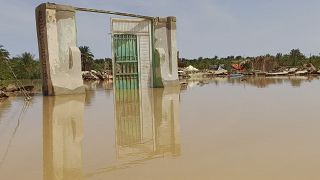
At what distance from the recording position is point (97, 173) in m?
4.50

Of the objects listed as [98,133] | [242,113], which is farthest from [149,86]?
[98,133]

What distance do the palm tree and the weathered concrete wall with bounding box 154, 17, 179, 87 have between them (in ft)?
115

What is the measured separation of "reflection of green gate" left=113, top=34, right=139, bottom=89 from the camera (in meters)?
21.5

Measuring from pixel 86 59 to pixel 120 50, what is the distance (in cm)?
3712

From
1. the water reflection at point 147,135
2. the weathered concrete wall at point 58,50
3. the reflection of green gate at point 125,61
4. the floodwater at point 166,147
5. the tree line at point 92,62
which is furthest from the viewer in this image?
the tree line at point 92,62

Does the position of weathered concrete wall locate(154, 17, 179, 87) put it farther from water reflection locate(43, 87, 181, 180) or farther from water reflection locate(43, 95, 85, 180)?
water reflection locate(43, 95, 85, 180)

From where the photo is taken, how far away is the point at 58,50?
59.3 feet

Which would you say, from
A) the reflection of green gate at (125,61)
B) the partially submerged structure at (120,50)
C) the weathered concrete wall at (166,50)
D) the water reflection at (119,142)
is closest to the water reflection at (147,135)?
the water reflection at (119,142)

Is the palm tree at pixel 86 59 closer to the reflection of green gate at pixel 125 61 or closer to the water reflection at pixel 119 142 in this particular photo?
the reflection of green gate at pixel 125 61

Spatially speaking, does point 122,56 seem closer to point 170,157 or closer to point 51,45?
point 51,45

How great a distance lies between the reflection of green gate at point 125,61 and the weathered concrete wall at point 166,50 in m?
1.43

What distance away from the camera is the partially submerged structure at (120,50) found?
17.8 meters

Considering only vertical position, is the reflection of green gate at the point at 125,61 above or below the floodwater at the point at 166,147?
above

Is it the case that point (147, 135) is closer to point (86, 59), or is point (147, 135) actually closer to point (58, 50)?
point (58, 50)
